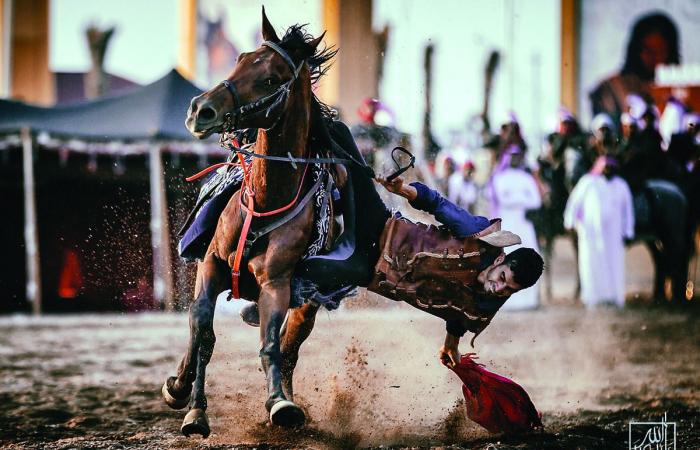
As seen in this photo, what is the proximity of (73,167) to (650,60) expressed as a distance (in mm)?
22515

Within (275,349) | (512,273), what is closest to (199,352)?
(275,349)

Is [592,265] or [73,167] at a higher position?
[73,167]

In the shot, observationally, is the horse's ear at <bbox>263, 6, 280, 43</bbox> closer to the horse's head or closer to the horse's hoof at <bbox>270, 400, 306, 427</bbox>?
the horse's head

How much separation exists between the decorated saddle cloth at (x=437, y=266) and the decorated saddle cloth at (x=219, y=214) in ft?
1.72

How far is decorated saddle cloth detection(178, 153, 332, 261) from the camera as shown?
214 inches

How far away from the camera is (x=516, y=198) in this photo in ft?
43.6

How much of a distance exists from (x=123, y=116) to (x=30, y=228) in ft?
5.71

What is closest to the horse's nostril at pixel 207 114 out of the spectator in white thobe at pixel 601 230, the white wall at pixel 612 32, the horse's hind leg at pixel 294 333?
the horse's hind leg at pixel 294 333

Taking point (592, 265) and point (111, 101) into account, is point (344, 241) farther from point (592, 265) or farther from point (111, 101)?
point (592, 265)

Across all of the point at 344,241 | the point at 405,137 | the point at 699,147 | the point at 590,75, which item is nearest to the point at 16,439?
the point at 344,241

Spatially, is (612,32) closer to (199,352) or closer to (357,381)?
(357,381)

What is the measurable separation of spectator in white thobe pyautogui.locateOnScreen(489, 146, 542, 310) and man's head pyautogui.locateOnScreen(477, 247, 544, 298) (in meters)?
7.50

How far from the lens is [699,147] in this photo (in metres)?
14.0

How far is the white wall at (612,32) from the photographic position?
101 ft
